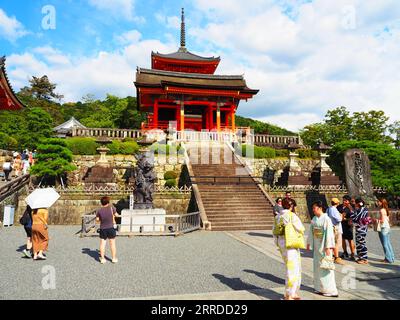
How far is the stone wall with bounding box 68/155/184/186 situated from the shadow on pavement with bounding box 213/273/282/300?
1412cm

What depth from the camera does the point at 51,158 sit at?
669 inches

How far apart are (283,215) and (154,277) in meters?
3.08

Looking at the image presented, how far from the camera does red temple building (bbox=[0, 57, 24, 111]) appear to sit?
1434 cm

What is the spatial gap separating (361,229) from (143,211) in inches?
331

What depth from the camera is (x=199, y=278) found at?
227 inches

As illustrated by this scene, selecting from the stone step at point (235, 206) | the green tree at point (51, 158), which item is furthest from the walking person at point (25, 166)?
the stone step at point (235, 206)

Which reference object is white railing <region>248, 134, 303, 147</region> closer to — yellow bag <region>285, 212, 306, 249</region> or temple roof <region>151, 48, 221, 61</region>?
temple roof <region>151, 48, 221, 61</region>

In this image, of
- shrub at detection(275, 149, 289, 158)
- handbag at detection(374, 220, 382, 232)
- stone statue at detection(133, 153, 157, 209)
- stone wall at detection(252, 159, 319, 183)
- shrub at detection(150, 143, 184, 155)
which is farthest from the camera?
shrub at detection(275, 149, 289, 158)

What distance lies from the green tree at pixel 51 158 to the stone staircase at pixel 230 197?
833 centimetres

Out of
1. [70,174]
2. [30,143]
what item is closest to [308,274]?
[70,174]

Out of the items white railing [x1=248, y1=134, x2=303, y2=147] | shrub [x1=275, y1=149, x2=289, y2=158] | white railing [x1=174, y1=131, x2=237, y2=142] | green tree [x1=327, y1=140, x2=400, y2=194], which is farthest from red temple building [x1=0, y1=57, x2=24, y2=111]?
green tree [x1=327, y1=140, x2=400, y2=194]

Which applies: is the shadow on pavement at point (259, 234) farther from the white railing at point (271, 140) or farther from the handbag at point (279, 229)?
the white railing at point (271, 140)

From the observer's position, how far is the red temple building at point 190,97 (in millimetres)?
25812
